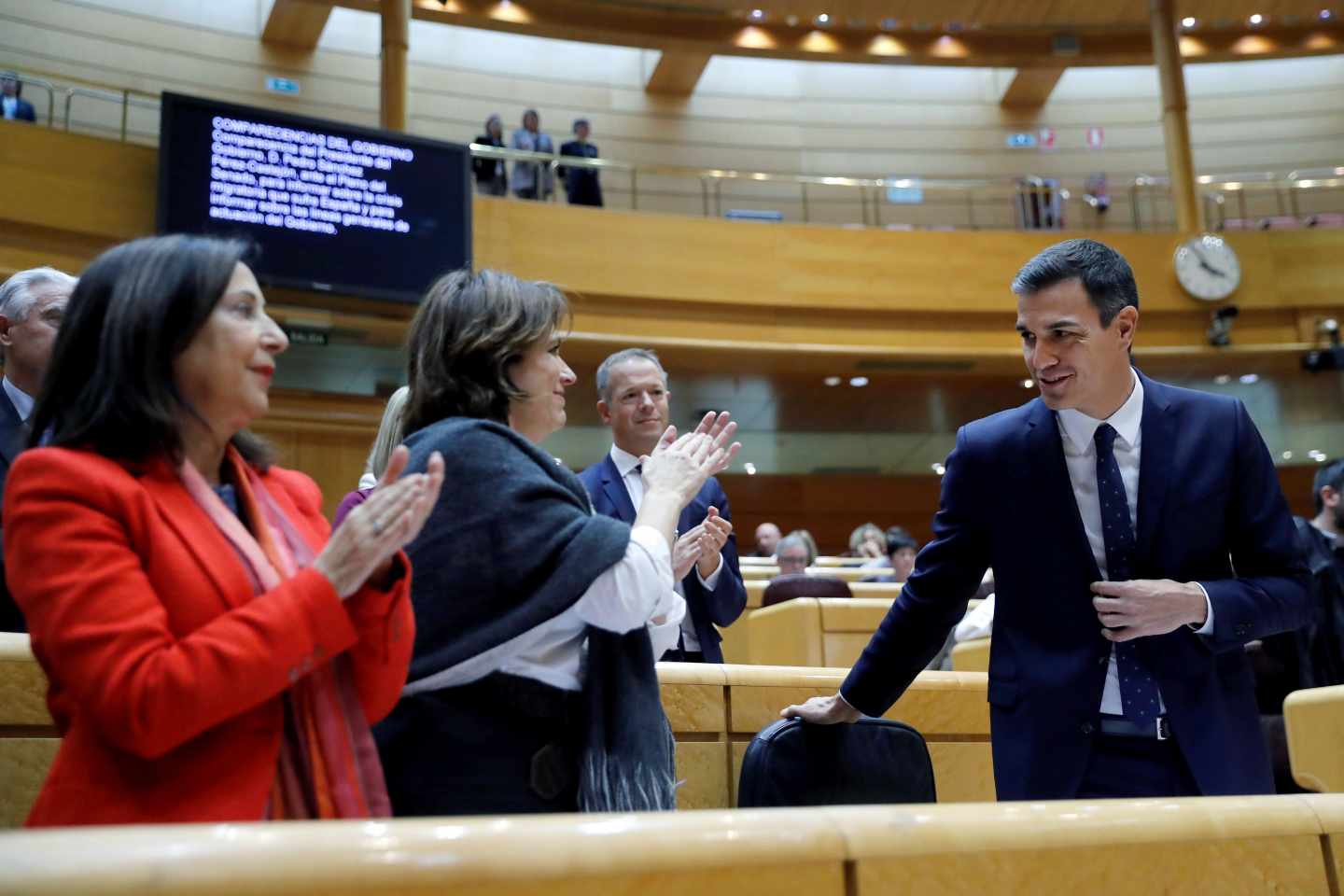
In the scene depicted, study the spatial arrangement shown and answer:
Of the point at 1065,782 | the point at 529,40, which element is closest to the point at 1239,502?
the point at 1065,782

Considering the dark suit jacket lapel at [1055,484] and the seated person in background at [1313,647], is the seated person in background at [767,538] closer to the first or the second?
the seated person in background at [1313,647]

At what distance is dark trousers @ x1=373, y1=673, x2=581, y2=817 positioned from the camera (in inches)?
57.6

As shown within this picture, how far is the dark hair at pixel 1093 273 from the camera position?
6.64ft

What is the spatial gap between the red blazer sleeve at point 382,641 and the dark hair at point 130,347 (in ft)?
0.85

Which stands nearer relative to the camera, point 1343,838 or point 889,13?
point 1343,838

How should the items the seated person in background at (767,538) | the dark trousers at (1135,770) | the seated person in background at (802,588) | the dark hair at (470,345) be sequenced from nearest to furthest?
the dark hair at (470,345)
the dark trousers at (1135,770)
the seated person in background at (802,588)
the seated person in background at (767,538)

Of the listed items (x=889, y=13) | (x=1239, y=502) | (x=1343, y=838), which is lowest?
(x=1343, y=838)

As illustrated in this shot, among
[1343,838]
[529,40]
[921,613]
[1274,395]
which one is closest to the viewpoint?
[1343,838]

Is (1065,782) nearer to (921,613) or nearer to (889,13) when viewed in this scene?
(921,613)

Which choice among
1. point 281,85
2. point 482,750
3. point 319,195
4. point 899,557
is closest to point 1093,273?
point 482,750

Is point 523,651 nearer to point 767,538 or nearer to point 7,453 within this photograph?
point 7,453

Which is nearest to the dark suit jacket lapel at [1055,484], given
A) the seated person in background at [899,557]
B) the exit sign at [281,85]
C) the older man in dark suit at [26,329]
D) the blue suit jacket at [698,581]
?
the blue suit jacket at [698,581]

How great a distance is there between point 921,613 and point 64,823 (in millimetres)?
1382

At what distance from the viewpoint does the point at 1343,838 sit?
138cm
